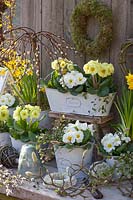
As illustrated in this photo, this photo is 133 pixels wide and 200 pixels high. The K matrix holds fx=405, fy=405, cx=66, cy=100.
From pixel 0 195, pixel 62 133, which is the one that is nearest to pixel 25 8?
pixel 62 133

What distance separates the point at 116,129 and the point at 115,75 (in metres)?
0.32

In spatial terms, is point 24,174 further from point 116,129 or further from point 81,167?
point 116,129

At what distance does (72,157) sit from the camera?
78.6 inches

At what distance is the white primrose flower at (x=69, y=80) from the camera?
2.10m

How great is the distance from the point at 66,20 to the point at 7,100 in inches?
23.7

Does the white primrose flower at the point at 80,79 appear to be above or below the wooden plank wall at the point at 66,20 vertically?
below

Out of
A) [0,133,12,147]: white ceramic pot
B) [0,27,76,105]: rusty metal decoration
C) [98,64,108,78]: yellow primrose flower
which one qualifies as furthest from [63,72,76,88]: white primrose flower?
[0,133,12,147]: white ceramic pot

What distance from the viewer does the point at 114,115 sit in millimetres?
2318

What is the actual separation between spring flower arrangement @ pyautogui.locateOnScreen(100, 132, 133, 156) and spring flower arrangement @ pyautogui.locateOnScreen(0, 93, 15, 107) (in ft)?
2.23

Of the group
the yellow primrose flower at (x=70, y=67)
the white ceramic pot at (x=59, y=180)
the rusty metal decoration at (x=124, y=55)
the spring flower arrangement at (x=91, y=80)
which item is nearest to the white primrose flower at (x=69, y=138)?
the white ceramic pot at (x=59, y=180)

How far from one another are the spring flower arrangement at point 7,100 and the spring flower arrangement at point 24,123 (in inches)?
8.9

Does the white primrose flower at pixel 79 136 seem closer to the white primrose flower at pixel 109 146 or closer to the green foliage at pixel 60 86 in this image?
the white primrose flower at pixel 109 146

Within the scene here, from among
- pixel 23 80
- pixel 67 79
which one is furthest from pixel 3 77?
pixel 67 79

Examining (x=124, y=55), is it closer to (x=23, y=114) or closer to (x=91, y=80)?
(x=91, y=80)
